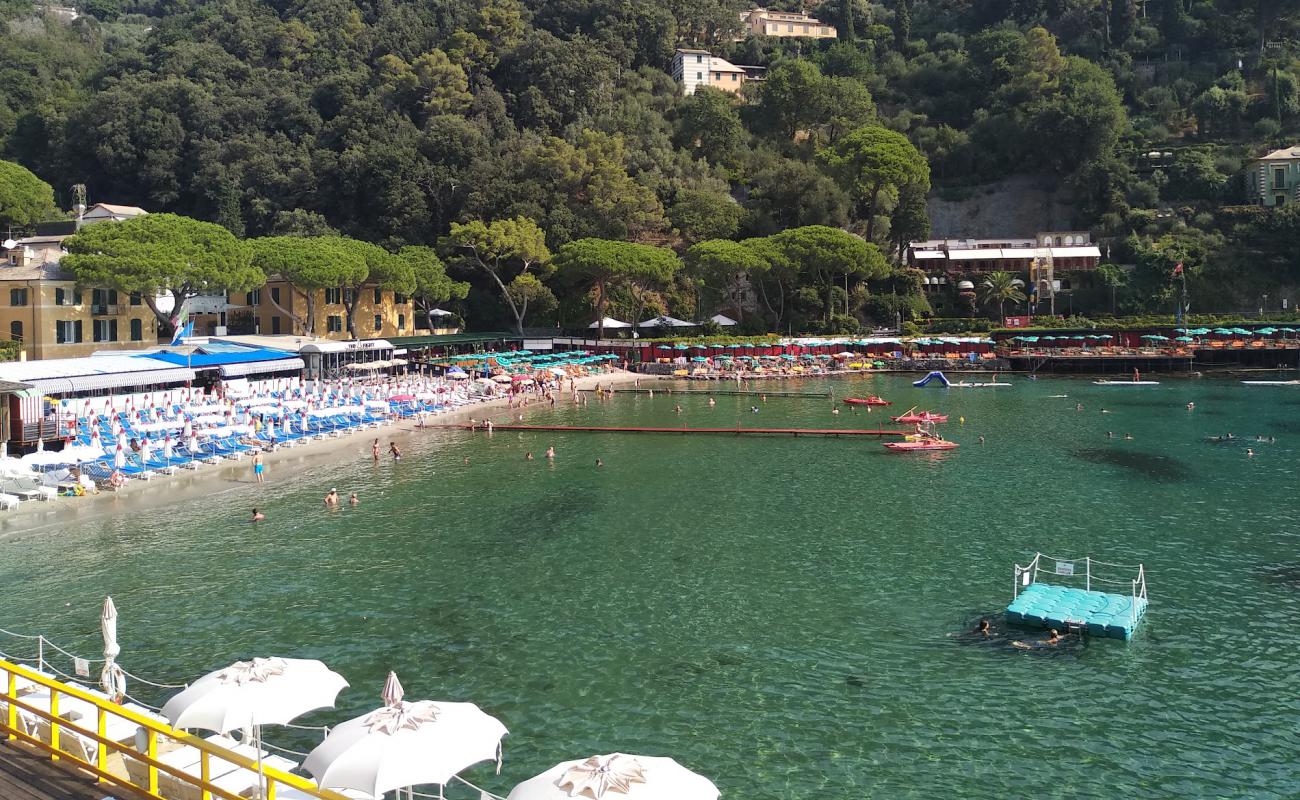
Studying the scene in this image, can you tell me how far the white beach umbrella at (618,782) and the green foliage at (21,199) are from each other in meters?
88.6

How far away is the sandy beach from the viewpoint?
34219 millimetres

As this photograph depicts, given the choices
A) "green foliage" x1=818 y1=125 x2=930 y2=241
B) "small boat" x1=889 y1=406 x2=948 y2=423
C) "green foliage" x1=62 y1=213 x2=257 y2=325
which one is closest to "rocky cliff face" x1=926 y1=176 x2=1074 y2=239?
"green foliage" x1=818 y1=125 x2=930 y2=241

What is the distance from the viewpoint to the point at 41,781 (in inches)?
457

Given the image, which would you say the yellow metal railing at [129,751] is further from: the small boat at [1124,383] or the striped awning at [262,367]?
the small boat at [1124,383]

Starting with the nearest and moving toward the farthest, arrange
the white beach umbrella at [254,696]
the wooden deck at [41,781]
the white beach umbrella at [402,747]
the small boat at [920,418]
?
the wooden deck at [41,781] < the white beach umbrella at [402,747] < the white beach umbrella at [254,696] < the small boat at [920,418]

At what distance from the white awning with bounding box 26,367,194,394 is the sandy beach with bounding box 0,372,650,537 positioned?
8.92 metres

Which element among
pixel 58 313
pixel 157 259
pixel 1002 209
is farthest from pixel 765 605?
pixel 1002 209

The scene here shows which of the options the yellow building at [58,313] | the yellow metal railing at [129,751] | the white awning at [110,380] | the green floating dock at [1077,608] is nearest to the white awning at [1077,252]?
the green floating dock at [1077,608]

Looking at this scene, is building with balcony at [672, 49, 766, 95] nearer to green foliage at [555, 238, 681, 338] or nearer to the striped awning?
green foliage at [555, 238, 681, 338]

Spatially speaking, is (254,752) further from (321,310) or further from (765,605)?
(321,310)

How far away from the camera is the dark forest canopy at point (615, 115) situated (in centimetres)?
10075

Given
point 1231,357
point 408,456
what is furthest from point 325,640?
point 1231,357

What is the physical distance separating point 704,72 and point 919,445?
93209 millimetres

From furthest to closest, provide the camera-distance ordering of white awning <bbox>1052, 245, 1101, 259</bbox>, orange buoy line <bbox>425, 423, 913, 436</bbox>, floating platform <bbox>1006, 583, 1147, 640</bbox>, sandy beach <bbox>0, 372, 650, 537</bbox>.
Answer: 1. white awning <bbox>1052, 245, 1101, 259</bbox>
2. orange buoy line <bbox>425, 423, 913, 436</bbox>
3. sandy beach <bbox>0, 372, 650, 537</bbox>
4. floating platform <bbox>1006, 583, 1147, 640</bbox>
